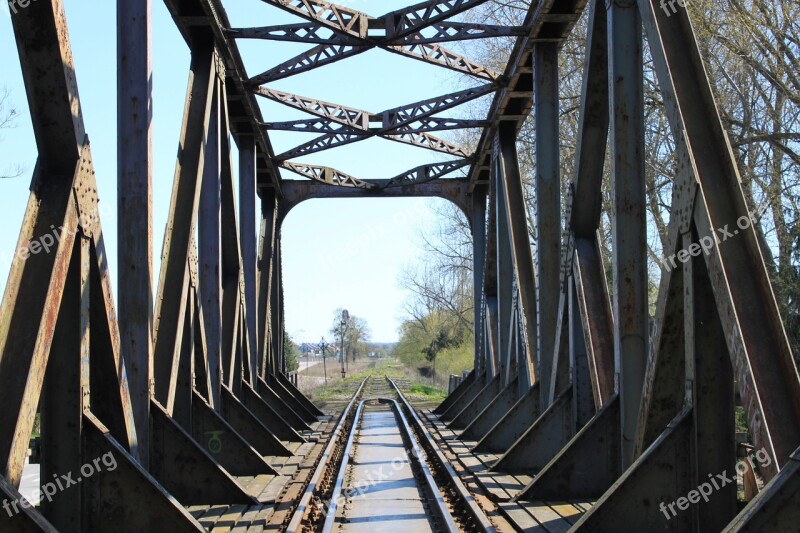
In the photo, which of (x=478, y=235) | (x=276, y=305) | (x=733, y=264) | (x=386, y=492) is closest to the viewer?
(x=733, y=264)

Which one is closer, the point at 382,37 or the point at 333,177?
the point at 382,37

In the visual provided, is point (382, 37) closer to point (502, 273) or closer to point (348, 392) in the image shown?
point (502, 273)

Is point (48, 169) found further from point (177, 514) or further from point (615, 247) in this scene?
point (615, 247)

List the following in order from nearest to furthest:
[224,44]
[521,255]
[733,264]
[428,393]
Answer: [733,264] < [224,44] < [521,255] < [428,393]

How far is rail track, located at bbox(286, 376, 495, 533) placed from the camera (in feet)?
24.9

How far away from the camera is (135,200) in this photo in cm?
750

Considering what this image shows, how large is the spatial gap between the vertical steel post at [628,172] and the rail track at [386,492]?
1.96 meters

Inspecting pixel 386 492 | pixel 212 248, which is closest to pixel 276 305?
pixel 212 248

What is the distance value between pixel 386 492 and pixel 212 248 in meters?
3.79

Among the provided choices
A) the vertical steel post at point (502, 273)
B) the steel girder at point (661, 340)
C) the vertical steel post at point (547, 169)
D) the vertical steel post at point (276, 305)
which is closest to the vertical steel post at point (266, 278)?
the vertical steel post at point (276, 305)

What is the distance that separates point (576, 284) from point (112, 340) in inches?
177

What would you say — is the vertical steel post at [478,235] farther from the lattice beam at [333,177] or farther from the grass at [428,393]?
the grass at [428,393]

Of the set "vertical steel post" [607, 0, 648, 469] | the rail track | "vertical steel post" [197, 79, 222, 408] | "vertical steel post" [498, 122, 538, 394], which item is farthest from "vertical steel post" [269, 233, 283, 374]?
"vertical steel post" [607, 0, 648, 469]

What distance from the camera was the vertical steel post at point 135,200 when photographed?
7.50 metres
